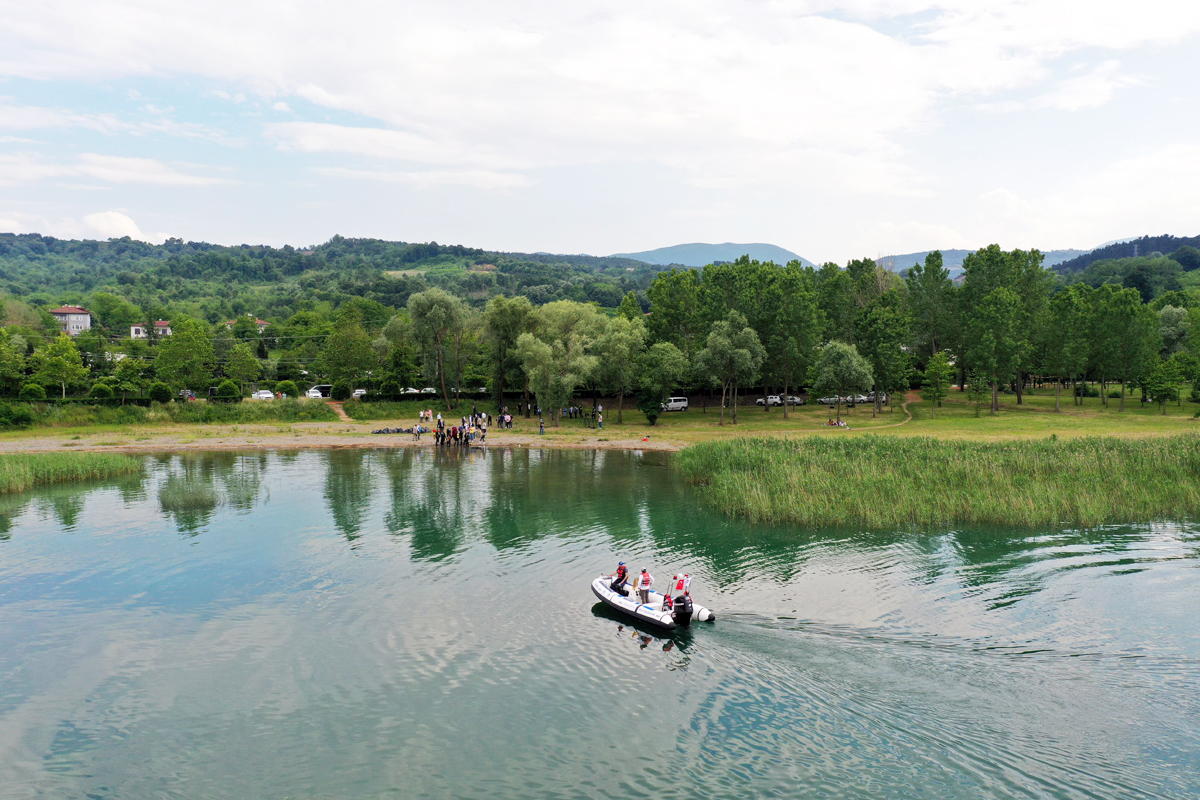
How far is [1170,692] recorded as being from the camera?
691 inches

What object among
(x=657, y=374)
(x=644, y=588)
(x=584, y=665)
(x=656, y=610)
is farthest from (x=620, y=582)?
(x=657, y=374)

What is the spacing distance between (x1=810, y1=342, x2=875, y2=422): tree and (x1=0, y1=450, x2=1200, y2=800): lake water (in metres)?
40.3

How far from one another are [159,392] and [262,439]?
21673 mm

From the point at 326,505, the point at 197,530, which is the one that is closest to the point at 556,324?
the point at 326,505

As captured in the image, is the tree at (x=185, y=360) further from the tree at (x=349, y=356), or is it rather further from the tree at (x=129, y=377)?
the tree at (x=349, y=356)

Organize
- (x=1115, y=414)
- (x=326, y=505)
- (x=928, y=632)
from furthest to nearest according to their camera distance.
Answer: (x=1115, y=414) < (x=326, y=505) < (x=928, y=632)

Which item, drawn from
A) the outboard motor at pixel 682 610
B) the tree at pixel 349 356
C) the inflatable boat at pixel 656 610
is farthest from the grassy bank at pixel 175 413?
the outboard motor at pixel 682 610

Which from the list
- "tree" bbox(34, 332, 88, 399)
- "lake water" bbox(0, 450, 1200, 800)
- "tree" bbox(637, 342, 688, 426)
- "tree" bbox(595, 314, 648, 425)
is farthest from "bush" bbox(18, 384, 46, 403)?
"tree" bbox(637, 342, 688, 426)

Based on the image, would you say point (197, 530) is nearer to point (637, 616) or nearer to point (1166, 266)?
point (637, 616)

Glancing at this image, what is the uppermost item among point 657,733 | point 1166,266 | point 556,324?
point 1166,266

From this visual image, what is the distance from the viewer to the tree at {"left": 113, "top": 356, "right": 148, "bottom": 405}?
7738cm

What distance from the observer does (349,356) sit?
89.1 metres

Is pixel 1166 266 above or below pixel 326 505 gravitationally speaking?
above

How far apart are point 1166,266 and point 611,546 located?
213m
